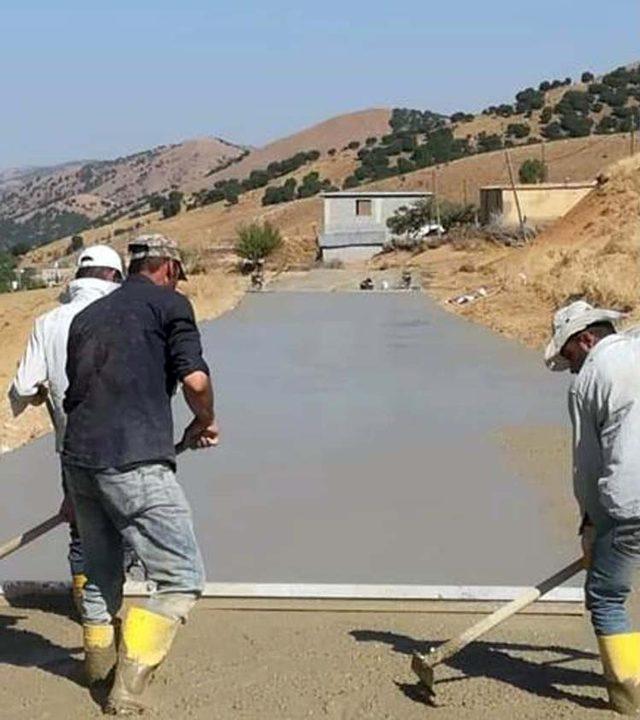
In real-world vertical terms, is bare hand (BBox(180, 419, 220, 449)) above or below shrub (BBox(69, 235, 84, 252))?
above

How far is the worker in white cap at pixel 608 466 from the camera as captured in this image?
415 cm

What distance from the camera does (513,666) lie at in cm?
496

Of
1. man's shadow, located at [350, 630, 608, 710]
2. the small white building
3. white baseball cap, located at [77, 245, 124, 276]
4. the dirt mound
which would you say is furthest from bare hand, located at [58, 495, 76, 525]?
the small white building

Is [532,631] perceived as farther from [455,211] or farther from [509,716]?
[455,211]

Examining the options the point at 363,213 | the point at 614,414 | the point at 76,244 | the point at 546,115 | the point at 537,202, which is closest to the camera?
the point at 614,414

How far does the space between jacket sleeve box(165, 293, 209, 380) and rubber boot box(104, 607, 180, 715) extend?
770 millimetres

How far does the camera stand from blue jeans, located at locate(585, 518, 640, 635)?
4230mm

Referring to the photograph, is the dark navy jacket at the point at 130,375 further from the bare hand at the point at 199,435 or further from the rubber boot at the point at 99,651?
the rubber boot at the point at 99,651

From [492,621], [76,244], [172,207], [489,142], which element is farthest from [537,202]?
[172,207]

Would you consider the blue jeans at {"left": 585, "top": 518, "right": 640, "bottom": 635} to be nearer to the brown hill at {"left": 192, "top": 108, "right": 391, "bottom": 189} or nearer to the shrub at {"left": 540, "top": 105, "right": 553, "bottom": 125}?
the shrub at {"left": 540, "top": 105, "right": 553, "bottom": 125}

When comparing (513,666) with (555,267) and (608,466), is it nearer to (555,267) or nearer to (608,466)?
(608,466)

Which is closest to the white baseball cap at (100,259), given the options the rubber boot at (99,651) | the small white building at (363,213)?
the rubber boot at (99,651)

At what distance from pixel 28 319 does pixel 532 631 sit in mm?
23107

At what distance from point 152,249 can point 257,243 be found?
141ft
